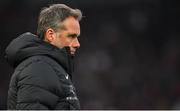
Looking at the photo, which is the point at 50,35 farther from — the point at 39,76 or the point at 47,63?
the point at 39,76

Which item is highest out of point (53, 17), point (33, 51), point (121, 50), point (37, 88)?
point (53, 17)

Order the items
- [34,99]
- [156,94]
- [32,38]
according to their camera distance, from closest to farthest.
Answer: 1. [34,99]
2. [32,38]
3. [156,94]

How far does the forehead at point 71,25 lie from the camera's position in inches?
114

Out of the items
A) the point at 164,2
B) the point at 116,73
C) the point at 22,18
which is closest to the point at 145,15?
the point at 164,2

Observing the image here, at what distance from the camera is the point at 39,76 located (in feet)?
8.68

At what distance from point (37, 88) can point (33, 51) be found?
0.83ft

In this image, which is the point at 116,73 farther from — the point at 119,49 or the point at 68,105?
the point at 68,105

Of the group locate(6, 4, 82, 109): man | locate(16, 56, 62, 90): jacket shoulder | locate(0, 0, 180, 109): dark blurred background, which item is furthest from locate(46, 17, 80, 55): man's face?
locate(0, 0, 180, 109): dark blurred background

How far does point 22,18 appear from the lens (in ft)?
30.1

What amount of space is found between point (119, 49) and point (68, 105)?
20.3 ft

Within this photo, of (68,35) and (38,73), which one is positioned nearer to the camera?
(38,73)

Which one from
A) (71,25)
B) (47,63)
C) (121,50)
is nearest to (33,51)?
(47,63)

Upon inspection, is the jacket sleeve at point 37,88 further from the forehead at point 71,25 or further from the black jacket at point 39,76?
the forehead at point 71,25

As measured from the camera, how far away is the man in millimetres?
2632
